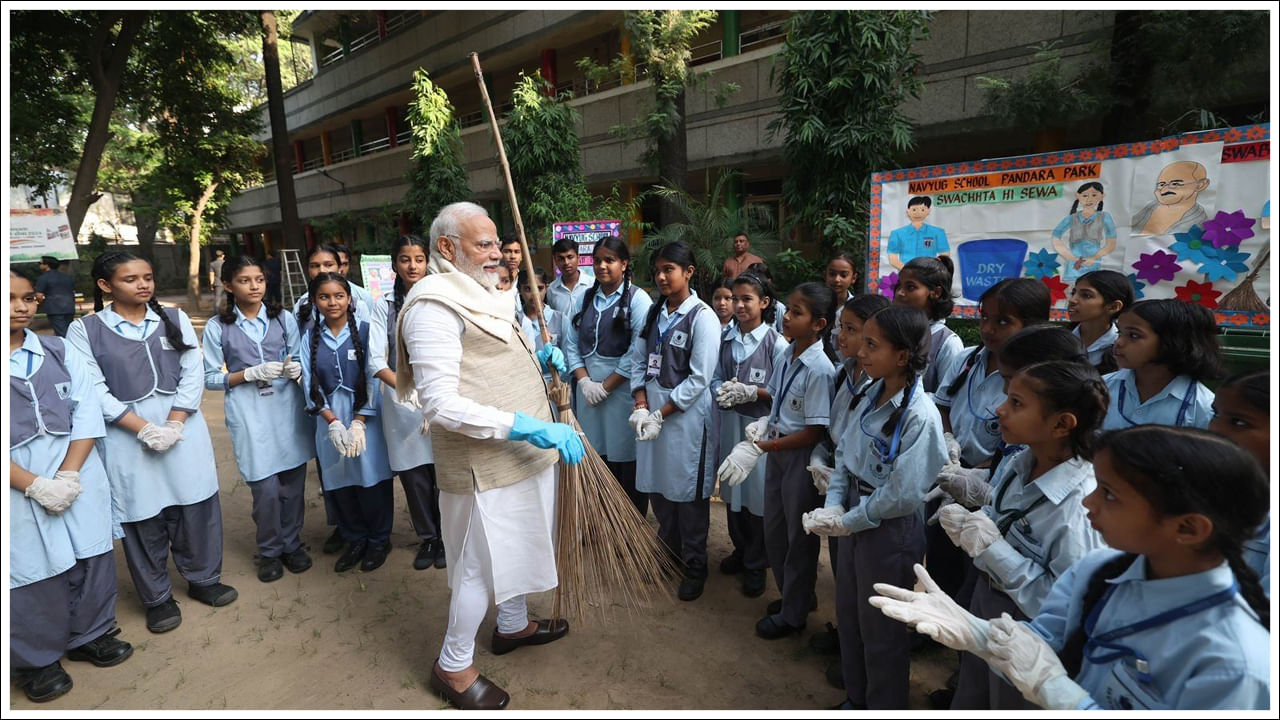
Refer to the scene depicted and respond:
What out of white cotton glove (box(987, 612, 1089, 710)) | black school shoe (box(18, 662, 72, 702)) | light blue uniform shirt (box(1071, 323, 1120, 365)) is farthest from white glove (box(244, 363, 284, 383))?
light blue uniform shirt (box(1071, 323, 1120, 365))

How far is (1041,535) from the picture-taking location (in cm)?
157

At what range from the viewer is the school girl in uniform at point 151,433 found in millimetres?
2766

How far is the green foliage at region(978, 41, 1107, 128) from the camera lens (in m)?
5.57

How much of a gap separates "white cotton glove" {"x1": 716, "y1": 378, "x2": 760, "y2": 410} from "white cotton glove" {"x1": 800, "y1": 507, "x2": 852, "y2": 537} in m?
0.97

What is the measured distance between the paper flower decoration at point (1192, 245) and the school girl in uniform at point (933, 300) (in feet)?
6.67

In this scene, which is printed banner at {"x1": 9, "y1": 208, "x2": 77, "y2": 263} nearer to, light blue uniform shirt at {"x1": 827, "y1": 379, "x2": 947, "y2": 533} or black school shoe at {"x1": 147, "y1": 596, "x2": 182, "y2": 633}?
black school shoe at {"x1": 147, "y1": 596, "x2": 182, "y2": 633}

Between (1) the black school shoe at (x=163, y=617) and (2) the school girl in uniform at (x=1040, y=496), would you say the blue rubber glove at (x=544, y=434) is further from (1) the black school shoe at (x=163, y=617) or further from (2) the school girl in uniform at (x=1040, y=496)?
(1) the black school shoe at (x=163, y=617)

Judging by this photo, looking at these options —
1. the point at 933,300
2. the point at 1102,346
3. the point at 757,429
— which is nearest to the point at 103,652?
the point at 757,429

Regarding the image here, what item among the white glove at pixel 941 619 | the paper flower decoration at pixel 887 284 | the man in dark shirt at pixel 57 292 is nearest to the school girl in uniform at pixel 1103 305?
the white glove at pixel 941 619

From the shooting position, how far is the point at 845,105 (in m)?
6.30

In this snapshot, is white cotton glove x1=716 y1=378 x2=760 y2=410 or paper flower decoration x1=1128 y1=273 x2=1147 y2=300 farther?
paper flower decoration x1=1128 y1=273 x2=1147 y2=300

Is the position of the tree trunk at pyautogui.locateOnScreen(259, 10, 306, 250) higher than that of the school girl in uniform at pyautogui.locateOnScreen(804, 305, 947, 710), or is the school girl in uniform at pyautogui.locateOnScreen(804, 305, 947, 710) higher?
the tree trunk at pyautogui.locateOnScreen(259, 10, 306, 250)

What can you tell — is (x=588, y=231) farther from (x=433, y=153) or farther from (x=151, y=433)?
(x=433, y=153)

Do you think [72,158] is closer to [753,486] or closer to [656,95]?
[656,95]
